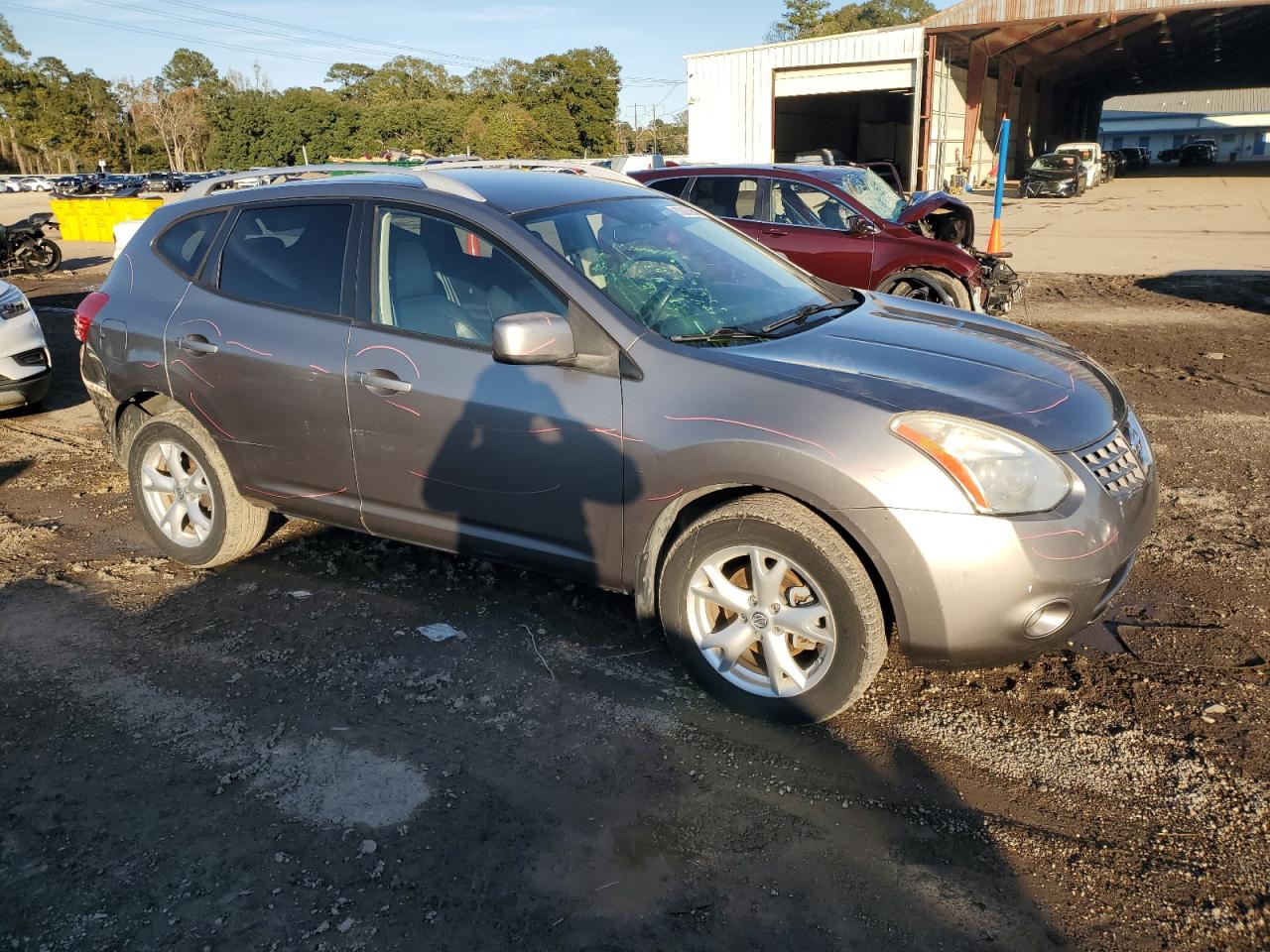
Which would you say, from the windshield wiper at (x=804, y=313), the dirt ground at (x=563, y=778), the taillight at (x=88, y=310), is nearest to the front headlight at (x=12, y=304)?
the taillight at (x=88, y=310)

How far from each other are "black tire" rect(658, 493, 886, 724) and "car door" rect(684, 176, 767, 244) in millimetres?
7029

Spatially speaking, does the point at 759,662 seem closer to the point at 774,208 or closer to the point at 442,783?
the point at 442,783

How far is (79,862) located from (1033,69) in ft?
189

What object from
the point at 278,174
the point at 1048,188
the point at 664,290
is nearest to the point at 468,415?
the point at 664,290

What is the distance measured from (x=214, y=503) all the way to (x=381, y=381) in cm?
132

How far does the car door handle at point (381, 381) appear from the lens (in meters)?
3.74

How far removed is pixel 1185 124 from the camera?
300 ft

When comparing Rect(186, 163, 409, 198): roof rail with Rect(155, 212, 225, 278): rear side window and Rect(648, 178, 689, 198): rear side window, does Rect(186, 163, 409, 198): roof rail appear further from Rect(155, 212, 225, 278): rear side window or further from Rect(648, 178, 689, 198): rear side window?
Rect(648, 178, 689, 198): rear side window

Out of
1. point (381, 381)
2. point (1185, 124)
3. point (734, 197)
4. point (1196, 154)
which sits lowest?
point (381, 381)

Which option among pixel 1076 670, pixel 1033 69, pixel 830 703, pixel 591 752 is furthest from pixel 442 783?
pixel 1033 69

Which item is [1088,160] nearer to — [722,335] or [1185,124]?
[722,335]

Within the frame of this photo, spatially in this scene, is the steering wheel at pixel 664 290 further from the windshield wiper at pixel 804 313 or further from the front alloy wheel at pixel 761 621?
the front alloy wheel at pixel 761 621

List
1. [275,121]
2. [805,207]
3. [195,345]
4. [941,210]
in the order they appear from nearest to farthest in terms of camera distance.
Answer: [195,345], [805,207], [941,210], [275,121]

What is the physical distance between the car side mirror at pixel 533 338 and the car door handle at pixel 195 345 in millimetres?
1689
